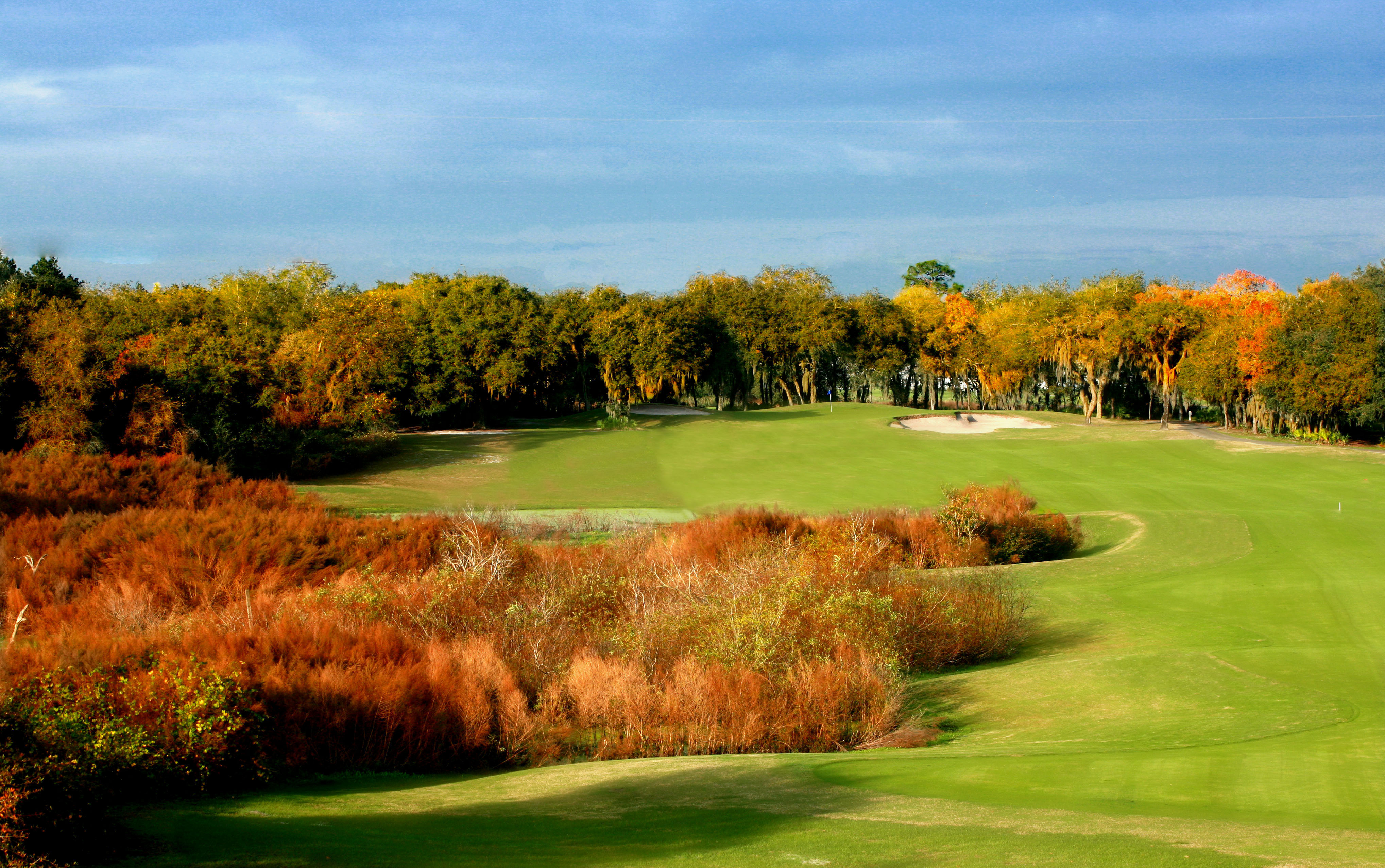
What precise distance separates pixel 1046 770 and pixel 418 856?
223 inches

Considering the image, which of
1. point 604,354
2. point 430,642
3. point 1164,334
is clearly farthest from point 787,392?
point 430,642

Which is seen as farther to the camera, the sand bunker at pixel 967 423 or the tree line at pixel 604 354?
the sand bunker at pixel 967 423

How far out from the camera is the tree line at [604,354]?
38531 mm

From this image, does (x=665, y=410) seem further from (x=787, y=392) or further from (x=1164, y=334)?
(x=1164, y=334)

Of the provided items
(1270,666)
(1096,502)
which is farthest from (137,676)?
(1096,502)

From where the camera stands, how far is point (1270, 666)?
44.2ft

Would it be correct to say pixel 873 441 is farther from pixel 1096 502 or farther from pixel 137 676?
pixel 137 676

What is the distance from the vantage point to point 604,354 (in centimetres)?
7069

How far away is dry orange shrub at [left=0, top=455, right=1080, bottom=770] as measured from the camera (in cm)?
1179

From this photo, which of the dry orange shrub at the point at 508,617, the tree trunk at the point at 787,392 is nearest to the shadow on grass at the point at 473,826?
the dry orange shrub at the point at 508,617

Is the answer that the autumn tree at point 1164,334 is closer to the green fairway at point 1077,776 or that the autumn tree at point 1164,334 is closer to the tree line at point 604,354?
the tree line at point 604,354

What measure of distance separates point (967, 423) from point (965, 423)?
4.2 inches

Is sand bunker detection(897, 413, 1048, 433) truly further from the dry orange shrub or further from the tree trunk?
the dry orange shrub

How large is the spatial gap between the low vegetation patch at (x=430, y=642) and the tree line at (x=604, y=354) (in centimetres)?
1357
